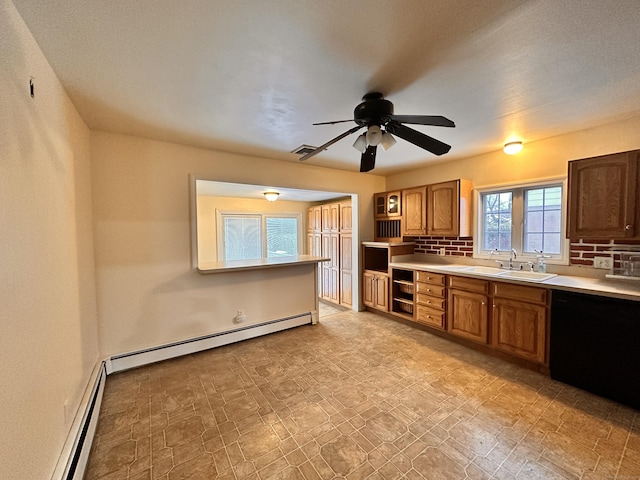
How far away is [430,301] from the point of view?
11.4 ft

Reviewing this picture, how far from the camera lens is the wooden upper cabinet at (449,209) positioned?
11.2 ft

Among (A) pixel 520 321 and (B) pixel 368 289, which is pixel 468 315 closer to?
(A) pixel 520 321

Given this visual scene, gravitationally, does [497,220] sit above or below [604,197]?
below

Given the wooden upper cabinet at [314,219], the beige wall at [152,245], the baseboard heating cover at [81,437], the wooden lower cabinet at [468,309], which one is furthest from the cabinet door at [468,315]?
the baseboard heating cover at [81,437]

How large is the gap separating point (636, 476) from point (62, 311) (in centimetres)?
346

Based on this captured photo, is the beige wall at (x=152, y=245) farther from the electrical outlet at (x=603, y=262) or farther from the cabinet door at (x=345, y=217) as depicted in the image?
the electrical outlet at (x=603, y=262)

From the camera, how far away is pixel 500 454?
1.61 meters

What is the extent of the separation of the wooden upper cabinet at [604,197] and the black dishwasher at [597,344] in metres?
0.63

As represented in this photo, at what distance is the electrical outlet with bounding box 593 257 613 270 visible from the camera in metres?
2.51

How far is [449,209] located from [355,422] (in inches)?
110

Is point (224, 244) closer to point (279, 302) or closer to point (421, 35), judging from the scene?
point (279, 302)

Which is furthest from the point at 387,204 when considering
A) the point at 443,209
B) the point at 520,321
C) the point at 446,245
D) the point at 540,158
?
the point at 520,321

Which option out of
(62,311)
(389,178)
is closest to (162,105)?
(62,311)

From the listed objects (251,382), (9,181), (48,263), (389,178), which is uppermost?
(389,178)
